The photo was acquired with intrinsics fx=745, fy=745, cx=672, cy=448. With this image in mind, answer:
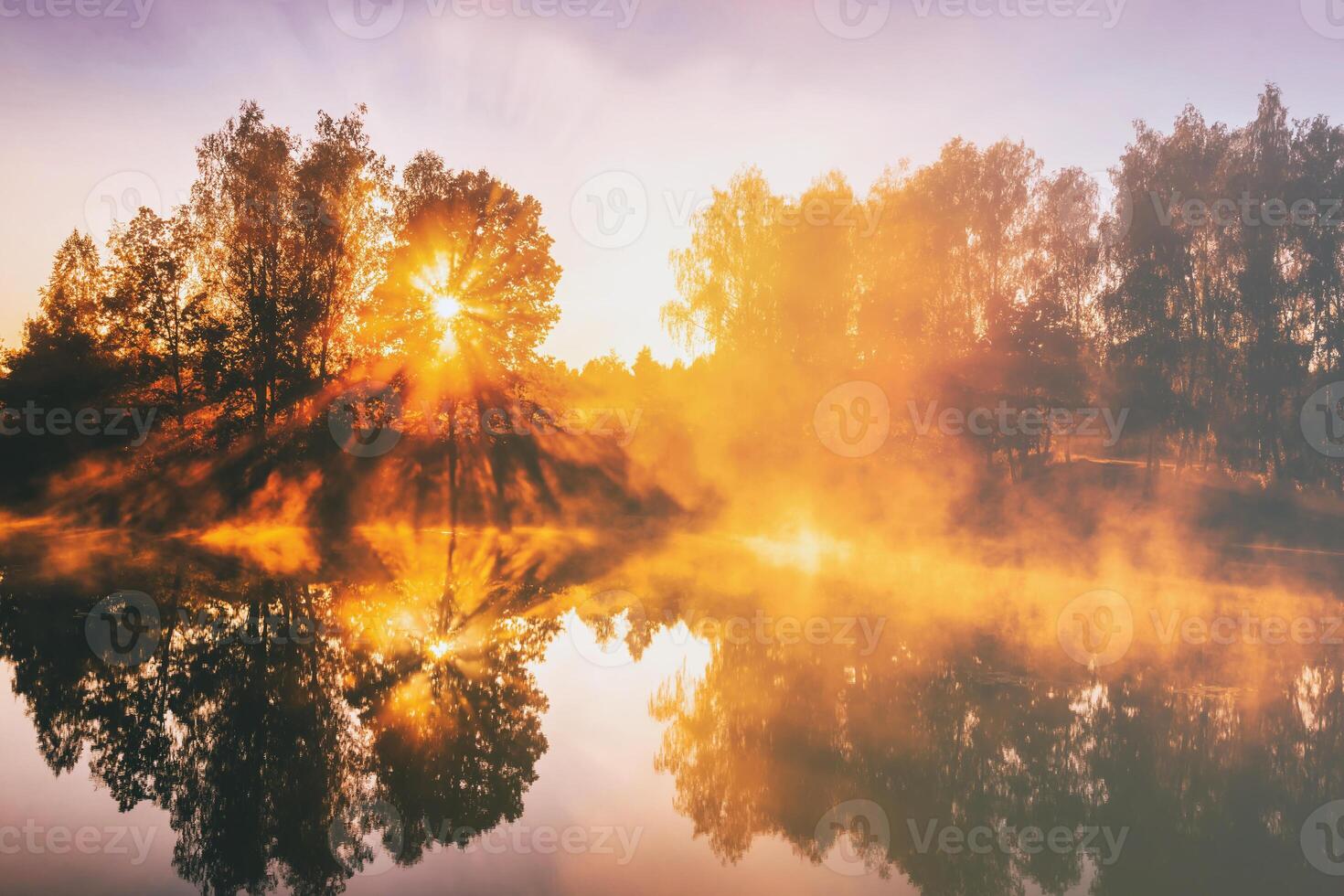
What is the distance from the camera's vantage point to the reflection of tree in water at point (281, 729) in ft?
22.5

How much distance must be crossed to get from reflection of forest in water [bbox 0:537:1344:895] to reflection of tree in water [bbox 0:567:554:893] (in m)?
0.04

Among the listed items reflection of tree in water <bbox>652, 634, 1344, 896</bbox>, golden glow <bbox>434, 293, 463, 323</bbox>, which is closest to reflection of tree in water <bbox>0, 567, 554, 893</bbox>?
reflection of tree in water <bbox>652, 634, 1344, 896</bbox>

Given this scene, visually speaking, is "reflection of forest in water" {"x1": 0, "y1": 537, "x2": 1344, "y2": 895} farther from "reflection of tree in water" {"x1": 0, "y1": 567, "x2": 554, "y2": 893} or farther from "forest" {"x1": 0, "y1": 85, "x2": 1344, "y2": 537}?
"forest" {"x1": 0, "y1": 85, "x2": 1344, "y2": 537}

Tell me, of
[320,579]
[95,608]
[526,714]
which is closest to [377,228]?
[320,579]

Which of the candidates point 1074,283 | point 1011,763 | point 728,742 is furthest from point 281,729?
point 1074,283

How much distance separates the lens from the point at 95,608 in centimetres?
1387

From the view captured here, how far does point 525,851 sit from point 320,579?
12639 millimetres

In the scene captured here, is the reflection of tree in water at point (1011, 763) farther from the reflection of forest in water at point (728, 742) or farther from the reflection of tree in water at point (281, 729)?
the reflection of tree in water at point (281, 729)

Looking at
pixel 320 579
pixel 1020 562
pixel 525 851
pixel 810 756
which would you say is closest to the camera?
pixel 525 851

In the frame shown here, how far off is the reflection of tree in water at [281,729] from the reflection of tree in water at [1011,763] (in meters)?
2.47

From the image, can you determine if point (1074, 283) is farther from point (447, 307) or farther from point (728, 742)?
point (728, 742)

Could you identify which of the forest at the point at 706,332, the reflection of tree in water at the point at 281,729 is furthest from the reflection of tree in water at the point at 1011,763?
the forest at the point at 706,332

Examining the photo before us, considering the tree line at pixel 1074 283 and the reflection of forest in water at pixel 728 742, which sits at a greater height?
the tree line at pixel 1074 283

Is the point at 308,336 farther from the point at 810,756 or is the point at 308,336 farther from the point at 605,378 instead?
the point at 605,378
